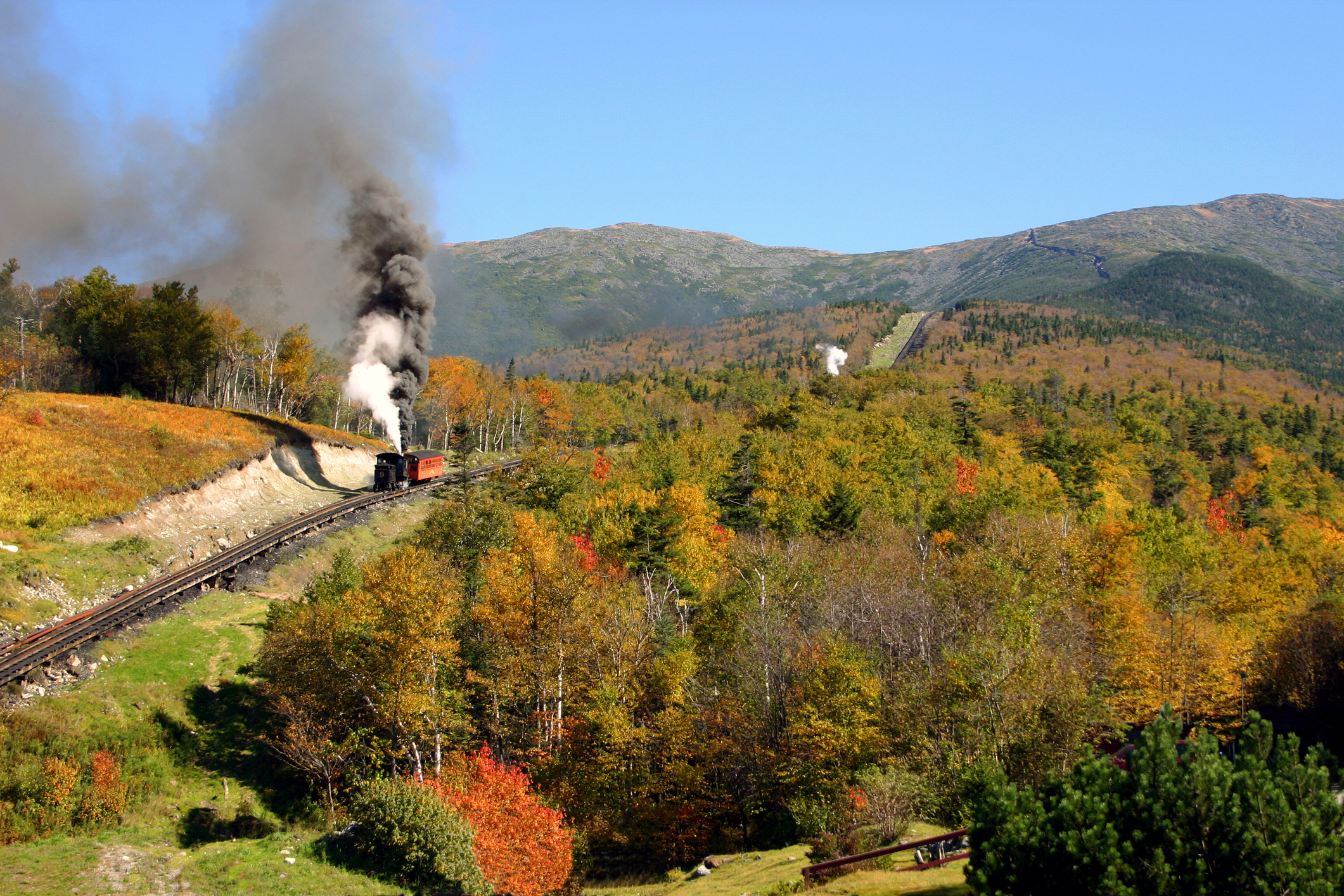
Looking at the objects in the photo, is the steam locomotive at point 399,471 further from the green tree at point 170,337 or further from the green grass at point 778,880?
the green grass at point 778,880

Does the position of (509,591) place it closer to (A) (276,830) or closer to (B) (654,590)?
(A) (276,830)

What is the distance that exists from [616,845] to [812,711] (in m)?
9.64

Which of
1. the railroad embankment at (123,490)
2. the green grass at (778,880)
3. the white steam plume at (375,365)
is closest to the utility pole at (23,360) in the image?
the railroad embankment at (123,490)

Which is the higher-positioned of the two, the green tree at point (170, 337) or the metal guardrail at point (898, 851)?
the green tree at point (170, 337)

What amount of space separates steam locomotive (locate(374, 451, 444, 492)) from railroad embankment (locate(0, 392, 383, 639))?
159 inches

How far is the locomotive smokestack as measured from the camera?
63438mm

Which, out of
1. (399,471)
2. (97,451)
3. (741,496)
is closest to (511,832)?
(97,451)

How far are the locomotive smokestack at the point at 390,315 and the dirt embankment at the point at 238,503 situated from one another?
758 cm

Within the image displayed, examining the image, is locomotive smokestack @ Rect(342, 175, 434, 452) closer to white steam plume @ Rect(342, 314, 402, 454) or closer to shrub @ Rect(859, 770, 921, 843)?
white steam plume @ Rect(342, 314, 402, 454)

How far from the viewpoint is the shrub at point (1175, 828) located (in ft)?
41.6

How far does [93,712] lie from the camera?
1099 inches

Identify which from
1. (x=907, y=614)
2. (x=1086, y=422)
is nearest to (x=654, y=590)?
(x=907, y=614)

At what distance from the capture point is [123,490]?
149 feet

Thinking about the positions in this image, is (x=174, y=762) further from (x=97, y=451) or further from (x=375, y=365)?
(x=375, y=365)
